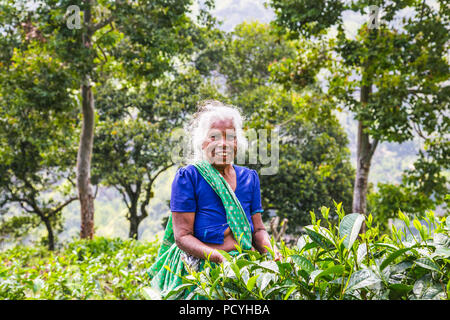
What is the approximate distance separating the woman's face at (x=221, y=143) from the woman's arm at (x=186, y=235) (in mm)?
301

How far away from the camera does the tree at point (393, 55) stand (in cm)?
766

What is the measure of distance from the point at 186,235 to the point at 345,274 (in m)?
0.86

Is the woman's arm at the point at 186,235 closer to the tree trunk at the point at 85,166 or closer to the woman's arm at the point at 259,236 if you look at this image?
the woman's arm at the point at 259,236

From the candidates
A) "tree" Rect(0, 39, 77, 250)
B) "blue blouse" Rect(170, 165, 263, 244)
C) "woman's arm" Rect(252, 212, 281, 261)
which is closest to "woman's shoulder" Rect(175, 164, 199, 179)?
"blue blouse" Rect(170, 165, 263, 244)

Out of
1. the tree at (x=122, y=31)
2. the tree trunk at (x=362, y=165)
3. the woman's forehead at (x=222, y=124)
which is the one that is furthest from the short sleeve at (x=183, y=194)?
the tree trunk at (x=362, y=165)

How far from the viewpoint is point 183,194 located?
178cm

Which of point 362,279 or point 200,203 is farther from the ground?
point 200,203

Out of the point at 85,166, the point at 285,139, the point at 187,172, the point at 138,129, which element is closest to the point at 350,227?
the point at 187,172

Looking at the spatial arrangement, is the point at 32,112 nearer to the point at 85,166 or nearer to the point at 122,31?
the point at 85,166

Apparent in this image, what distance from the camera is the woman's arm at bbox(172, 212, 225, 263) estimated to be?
172 centimetres

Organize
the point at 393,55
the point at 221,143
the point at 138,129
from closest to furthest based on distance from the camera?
the point at 221,143 < the point at 393,55 < the point at 138,129

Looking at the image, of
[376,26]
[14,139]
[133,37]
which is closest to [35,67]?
[133,37]

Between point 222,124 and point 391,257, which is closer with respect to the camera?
point 391,257
